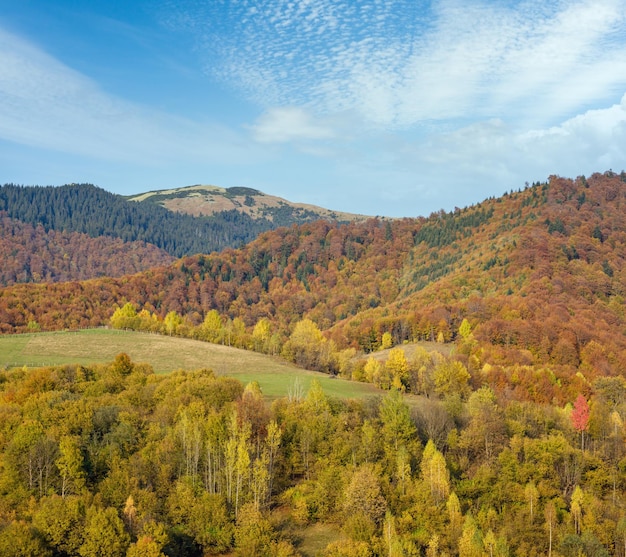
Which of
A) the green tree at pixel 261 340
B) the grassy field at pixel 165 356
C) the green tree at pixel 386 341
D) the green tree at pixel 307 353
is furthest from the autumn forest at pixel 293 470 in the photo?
the green tree at pixel 261 340

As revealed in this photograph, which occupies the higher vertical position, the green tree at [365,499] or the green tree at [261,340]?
the green tree at [261,340]

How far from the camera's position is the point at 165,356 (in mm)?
118375

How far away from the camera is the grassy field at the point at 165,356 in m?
103

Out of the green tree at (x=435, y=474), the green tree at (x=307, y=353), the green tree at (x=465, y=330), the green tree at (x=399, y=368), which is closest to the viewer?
the green tree at (x=435, y=474)

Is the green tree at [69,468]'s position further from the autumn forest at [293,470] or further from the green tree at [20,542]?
the green tree at [20,542]

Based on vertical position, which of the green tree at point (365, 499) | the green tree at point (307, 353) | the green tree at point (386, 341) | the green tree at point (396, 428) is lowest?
the green tree at point (365, 499)

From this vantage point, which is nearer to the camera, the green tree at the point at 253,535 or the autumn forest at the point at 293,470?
the green tree at the point at 253,535

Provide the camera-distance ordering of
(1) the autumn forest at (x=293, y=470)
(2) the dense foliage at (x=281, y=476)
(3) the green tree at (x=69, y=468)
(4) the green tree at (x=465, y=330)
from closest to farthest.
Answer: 1. (2) the dense foliage at (x=281, y=476)
2. (1) the autumn forest at (x=293, y=470)
3. (3) the green tree at (x=69, y=468)
4. (4) the green tree at (x=465, y=330)

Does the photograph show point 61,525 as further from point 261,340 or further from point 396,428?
point 261,340

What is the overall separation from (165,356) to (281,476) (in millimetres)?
52341

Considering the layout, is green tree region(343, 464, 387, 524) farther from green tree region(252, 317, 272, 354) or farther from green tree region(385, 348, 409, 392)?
green tree region(252, 317, 272, 354)

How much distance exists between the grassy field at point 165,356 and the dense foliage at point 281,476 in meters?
15.7

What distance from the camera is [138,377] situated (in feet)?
297

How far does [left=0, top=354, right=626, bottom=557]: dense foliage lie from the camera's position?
5788 centimetres
